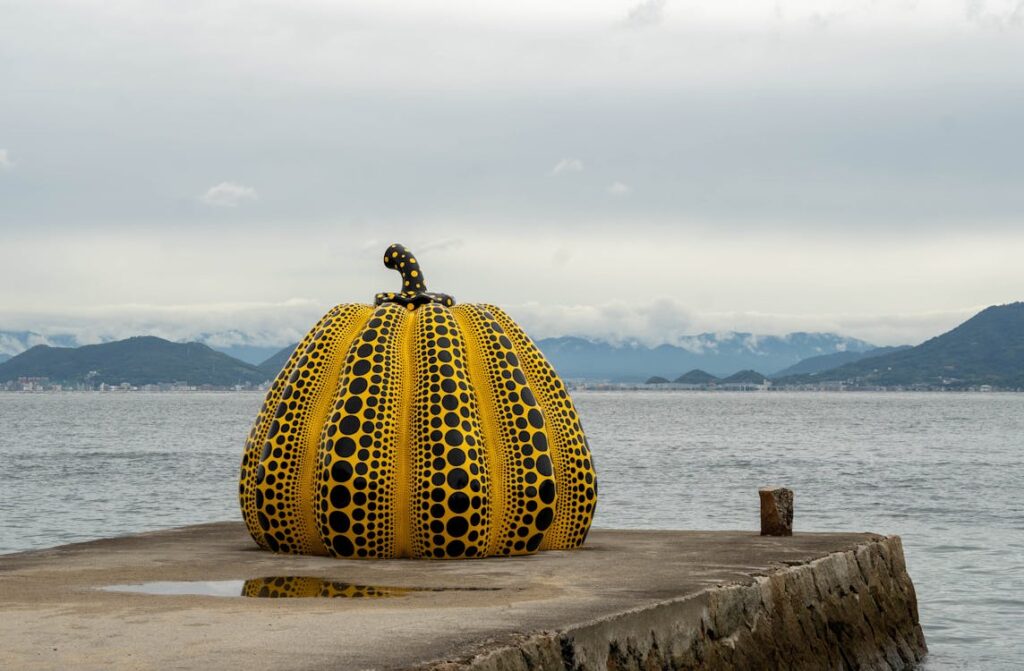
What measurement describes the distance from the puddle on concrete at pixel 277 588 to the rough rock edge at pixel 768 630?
1.55 meters

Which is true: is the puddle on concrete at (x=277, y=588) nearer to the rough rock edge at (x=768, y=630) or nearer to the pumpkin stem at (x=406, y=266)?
the rough rock edge at (x=768, y=630)

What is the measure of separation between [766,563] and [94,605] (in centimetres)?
556

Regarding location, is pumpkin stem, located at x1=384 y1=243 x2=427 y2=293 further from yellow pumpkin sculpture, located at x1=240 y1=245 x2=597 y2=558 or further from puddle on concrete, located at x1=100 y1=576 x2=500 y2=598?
puddle on concrete, located at x1=100 y1=576 x2=500 y2=598

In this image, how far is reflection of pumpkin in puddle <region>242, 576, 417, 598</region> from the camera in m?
10.5

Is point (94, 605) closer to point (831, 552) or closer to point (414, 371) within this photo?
point (414, 371)

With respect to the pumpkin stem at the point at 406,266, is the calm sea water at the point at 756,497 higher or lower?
lower

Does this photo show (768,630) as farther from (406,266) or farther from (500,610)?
(406,266)

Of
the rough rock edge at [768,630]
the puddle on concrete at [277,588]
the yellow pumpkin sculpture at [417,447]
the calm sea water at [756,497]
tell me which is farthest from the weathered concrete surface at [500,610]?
the calm sea water at [756,497]

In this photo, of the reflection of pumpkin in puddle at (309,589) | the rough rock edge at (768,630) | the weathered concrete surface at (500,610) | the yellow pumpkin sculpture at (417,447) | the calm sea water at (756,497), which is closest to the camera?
the weathered concrete surface at (500,610)

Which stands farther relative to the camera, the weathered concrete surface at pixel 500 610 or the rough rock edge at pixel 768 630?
the rough rock edge at pixel 768 630

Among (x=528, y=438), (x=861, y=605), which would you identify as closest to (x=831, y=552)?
(x=861, y=605)

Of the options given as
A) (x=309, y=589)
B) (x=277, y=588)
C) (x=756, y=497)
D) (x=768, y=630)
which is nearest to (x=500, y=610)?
(x=309, y=589)

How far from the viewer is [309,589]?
10.8 meters

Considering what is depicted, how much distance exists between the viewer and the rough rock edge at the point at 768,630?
8.67 m
